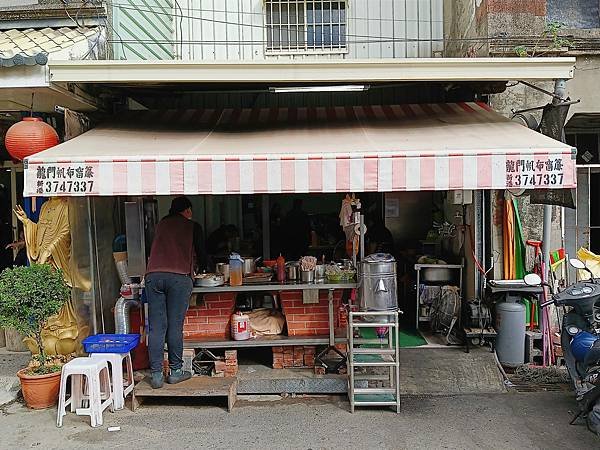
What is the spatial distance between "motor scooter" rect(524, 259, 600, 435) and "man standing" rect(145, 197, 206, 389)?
361 cm

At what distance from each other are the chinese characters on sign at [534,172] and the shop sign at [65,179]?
12.9 ft

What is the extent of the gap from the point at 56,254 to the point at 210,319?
1901 mm

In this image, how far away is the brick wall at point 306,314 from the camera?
693 cm

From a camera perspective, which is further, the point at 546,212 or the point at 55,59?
the point at 546,212

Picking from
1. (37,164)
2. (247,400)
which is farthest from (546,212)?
(37,164)

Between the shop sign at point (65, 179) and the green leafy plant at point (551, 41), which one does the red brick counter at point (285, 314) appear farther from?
the green leafy plant at point (551, 41)

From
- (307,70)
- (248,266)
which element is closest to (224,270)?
(248,266)

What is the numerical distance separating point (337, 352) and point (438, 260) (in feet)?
8.55

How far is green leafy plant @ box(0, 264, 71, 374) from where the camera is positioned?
5.84 m

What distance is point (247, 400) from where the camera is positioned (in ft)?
21.0

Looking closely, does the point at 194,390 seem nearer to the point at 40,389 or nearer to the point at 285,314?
the point at 285,314

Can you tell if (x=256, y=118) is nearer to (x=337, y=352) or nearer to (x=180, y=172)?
(x=180, y=172)

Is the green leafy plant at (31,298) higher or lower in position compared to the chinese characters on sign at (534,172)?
lower

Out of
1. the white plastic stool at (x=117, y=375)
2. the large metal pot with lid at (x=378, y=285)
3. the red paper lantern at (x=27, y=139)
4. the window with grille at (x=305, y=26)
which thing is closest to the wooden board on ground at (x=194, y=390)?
the white plastic stool at (x=117, y=375)
